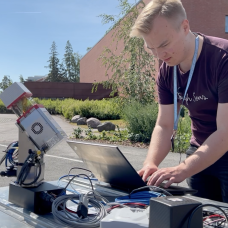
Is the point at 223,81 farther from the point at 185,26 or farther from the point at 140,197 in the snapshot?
the point at 140,197

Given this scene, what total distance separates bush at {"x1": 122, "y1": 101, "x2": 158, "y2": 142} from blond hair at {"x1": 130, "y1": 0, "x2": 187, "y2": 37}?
34.9 ft

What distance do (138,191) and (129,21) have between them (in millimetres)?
16371

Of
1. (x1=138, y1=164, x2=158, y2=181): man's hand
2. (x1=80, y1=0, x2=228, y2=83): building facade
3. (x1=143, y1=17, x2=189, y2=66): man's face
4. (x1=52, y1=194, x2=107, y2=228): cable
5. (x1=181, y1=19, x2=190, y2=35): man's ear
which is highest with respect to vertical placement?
(x1=80, y1=0, x2=228, y2=83): building facade

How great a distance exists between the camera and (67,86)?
38.8m

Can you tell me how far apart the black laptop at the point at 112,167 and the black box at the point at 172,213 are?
461mm

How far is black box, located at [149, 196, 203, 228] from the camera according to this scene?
3.40 feet

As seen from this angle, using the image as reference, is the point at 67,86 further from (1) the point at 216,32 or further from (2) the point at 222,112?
(2) the point at 222,112

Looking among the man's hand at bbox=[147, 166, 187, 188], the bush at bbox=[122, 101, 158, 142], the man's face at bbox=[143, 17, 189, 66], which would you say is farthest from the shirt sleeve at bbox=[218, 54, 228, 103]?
the bush at bbox=[122, 101, 158, 142]

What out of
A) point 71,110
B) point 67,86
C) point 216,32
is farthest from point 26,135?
point 67,86

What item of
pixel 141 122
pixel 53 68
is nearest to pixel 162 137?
pixel 141 122

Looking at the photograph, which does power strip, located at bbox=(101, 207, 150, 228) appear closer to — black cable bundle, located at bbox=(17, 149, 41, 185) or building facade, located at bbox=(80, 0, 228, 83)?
black cable bundle, located at bbox=(17, 149, 41, 185)

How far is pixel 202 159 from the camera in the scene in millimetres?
1776

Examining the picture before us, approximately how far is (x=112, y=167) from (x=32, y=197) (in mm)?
410

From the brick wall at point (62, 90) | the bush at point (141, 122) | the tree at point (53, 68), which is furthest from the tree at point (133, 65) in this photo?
the tree at point (53, 68)
